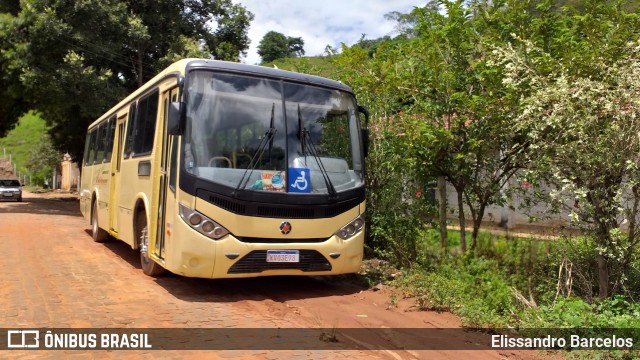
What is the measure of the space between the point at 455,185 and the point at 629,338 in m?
3.60

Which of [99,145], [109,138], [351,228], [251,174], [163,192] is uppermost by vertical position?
[109,138]

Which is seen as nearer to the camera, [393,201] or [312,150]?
[312,150]

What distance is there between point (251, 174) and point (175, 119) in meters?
1.16

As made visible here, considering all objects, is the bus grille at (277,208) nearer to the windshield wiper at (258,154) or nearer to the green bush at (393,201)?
the windshield wiper at (258,154)

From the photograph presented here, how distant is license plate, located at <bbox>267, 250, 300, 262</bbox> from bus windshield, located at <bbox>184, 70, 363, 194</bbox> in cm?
80

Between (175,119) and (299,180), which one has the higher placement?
(175,119)

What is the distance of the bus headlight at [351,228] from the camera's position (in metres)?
7.27

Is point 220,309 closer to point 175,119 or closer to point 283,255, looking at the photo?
point 283,255

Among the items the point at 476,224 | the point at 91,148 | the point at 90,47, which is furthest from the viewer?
the point at 90,47

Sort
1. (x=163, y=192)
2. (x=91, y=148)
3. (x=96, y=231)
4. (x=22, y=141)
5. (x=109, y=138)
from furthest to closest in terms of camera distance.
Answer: (x=22, y=141) < (x=91, y=148) < (x=96, y=231) < (x=109, y=138) < (x=163, y=192)

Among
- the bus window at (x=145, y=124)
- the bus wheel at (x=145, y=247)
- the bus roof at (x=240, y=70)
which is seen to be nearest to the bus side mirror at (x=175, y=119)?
the bus roof at (x=240, y=70)

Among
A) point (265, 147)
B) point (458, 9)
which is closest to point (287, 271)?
point (265, 147)

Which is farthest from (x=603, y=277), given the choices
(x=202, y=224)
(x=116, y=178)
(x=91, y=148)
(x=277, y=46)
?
→ (x=277, y=46)

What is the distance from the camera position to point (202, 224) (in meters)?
6.47
